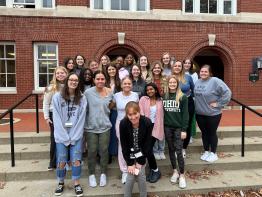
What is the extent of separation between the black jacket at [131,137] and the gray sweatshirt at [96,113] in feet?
2.01

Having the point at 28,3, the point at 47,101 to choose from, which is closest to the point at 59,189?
the point at 47,101

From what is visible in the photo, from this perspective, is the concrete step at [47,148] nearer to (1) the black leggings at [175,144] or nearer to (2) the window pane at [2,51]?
(1) the black leggings at [175,144]

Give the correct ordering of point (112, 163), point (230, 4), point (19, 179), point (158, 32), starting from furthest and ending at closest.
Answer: point (230, 4), point (158, 32), point (112, 163), point (19, 179)

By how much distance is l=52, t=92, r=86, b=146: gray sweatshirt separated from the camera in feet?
12.9

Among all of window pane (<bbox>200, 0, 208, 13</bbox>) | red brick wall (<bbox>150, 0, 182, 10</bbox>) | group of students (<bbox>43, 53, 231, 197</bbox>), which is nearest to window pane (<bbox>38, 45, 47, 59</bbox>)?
red brick wall (<bbox>150, 0, 182, 10</bbox>)

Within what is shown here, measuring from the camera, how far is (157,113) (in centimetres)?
441

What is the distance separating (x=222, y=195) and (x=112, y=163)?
1897 mm

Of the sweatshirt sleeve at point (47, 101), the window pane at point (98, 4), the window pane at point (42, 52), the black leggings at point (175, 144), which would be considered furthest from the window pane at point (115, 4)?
the black leggings at point (175, 144)

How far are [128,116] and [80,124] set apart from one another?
803 mm

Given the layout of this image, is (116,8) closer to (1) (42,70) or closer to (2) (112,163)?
(1) (42,70)

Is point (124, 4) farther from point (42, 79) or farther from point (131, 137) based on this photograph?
point (131, 137)

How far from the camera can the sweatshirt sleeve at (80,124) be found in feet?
13.1

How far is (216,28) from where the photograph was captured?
1123 cm

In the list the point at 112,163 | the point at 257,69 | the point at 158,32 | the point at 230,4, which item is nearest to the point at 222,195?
the point at 112,163
